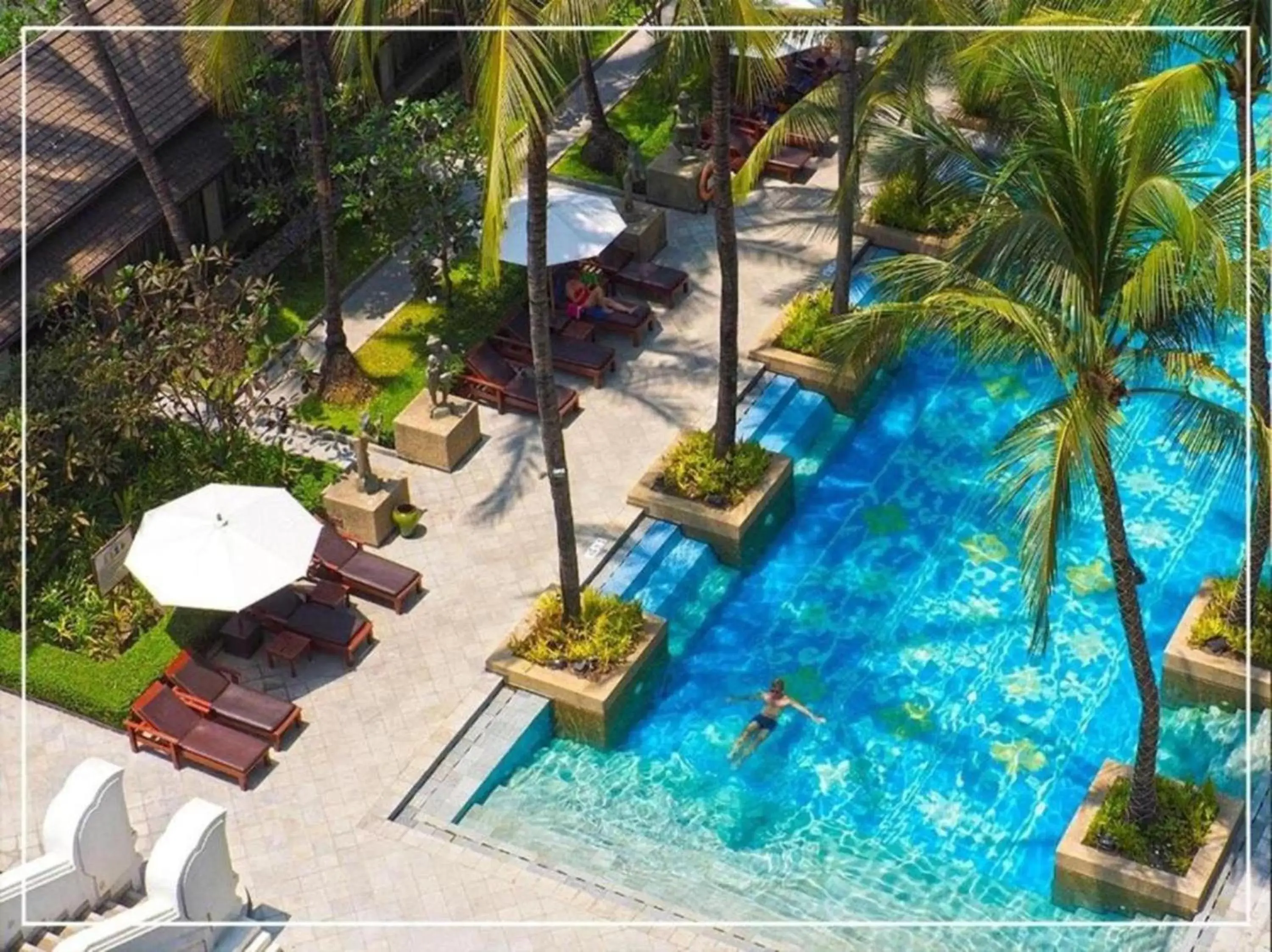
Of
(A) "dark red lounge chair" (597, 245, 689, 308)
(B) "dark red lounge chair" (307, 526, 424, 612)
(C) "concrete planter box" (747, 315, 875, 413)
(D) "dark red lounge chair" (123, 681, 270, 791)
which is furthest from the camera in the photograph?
(A) "dark red lounge chair" (597, 245, 689, 308)

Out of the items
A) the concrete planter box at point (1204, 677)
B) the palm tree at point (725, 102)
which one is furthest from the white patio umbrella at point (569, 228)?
the concrete planter box at point (1204, 677)

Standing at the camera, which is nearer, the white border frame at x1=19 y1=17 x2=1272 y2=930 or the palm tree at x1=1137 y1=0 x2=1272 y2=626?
the palm tree at x1=1137 y1=0 x2=1272 y2=626

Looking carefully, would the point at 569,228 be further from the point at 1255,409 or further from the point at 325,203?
the point at 1255,409

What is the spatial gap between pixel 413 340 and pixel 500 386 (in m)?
2.31

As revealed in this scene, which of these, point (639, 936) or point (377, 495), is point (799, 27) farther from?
point (639, 936)

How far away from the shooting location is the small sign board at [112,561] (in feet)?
99.8

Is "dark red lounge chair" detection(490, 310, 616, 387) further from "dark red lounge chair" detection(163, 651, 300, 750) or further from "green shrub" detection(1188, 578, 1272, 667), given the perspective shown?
"green shrub" detection(1188, 578, 1272, 667)

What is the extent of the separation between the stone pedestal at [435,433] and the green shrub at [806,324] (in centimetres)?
519

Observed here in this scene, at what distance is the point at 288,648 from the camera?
30.1 meters

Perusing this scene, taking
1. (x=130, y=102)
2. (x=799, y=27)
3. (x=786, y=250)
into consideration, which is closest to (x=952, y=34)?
(x=799, y=27)

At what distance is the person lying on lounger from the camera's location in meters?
36.1

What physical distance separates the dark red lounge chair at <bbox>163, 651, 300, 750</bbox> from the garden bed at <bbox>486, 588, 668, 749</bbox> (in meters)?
2.87

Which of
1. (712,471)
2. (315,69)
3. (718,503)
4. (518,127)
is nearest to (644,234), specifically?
(712,471)

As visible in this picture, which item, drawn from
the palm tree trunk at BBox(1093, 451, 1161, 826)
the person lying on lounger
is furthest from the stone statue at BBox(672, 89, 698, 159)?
the palm tree trunk at BBox(1093, 451, 1161, 826)
